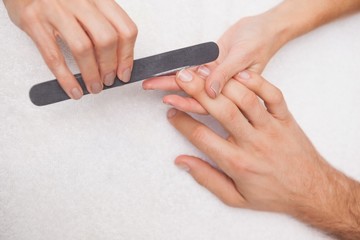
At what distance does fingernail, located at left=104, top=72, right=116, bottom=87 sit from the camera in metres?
0.67

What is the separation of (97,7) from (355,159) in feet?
2.60

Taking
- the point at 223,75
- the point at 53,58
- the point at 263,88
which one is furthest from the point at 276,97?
the point at 53,58

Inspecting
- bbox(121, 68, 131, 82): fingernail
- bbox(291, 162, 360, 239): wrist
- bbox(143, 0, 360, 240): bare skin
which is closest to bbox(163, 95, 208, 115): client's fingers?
bbox(143, 0, 360, 240): bare skin

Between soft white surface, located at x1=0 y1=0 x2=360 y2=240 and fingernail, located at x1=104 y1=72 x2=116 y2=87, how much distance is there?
14 cm

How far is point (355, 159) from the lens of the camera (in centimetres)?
100

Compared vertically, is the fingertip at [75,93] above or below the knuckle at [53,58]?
below

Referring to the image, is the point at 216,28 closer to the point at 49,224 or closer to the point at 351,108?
the point at 351,108

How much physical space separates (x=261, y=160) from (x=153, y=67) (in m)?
0.33

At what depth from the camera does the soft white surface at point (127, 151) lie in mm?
783

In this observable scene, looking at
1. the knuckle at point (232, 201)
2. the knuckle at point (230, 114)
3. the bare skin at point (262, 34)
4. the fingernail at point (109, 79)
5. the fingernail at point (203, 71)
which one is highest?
the bare skin at point (262, 34)

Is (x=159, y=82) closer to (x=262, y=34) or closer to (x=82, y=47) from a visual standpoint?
(x=82, y=47)

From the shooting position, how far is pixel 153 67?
0.71 metres

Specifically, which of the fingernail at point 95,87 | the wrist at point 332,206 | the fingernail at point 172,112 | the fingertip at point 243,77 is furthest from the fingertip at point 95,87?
the wrist at point 332,206

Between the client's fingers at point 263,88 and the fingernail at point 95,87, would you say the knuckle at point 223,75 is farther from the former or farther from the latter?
the fingernail at point 95,87
